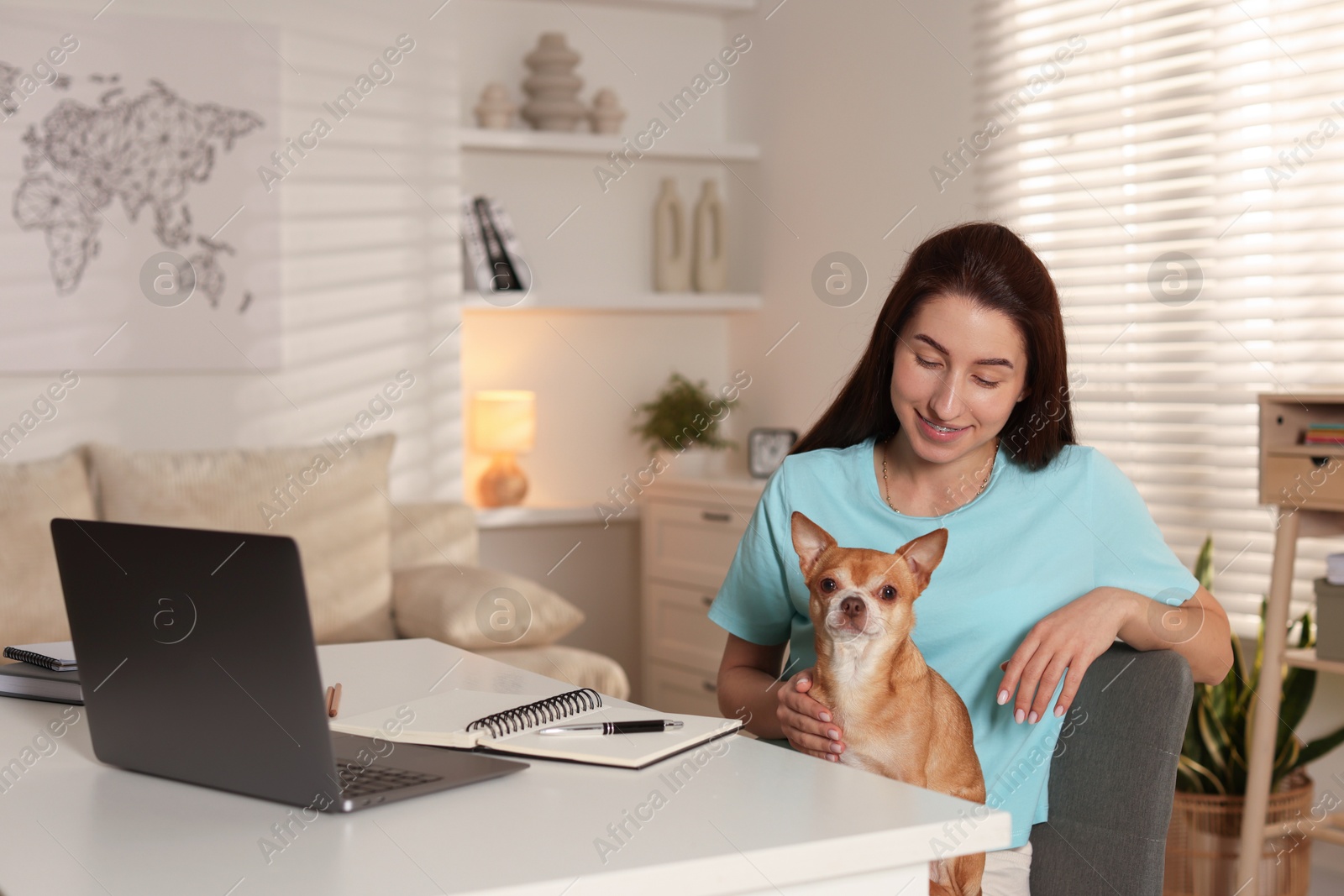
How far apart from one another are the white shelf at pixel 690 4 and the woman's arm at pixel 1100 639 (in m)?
3.20

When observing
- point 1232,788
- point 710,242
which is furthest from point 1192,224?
point 710,242

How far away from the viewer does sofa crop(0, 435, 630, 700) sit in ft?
9.50

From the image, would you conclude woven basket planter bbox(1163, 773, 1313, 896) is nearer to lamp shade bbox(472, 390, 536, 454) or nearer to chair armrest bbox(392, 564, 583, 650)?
chair armrest bbox(392, 564, 583, 650)

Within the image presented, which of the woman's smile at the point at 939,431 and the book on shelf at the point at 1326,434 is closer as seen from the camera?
the woman's smile at the point at 939,431

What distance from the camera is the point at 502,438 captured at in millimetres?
3836

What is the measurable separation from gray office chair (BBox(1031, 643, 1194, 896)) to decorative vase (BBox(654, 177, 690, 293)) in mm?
3013

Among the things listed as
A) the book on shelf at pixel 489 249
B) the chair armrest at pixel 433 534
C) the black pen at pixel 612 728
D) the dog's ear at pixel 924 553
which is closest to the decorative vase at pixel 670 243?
the book on shelf at pixel 489 249

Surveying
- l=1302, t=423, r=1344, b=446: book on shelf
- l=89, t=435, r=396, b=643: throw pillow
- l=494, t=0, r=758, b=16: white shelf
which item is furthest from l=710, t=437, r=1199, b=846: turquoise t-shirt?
l=494, t=0, r=758, b=16: white shelf

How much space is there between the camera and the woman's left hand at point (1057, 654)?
1208 mm

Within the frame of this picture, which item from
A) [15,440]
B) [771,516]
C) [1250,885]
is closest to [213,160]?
[15,440]

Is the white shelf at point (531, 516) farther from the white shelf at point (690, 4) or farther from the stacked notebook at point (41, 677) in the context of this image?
the stacked notebook at point (41, 677)

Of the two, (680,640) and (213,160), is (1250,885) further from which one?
(213,160)

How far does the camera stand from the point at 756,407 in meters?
4.25

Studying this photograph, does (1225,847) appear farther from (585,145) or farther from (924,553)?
(585,145)
